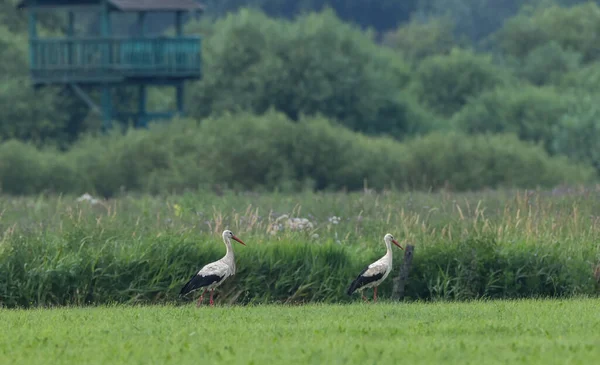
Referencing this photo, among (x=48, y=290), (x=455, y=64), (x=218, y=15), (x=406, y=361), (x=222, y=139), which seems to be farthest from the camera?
(x=218, y=15)

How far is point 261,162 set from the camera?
45.0 m

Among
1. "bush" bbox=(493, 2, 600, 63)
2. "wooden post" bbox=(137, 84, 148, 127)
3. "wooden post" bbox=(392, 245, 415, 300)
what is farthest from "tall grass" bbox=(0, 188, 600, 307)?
"bush" bbox=(493, 2, 600, 63)

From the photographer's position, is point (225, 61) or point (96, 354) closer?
point (96, 354)

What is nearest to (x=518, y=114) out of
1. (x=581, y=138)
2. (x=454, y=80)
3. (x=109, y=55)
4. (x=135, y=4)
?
(x=581, y=138)

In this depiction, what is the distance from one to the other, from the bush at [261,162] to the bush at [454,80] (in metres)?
Result: 19.9

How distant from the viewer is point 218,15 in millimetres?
91812

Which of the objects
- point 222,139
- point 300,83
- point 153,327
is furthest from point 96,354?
point 300,83

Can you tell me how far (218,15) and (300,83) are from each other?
121ft

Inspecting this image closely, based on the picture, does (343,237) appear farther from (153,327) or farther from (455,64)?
(455,64)

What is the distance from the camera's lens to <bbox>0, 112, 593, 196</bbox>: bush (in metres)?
44.9

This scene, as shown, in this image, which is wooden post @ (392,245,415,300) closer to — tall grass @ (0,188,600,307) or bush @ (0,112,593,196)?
tall grass @ (0,188,600,307)

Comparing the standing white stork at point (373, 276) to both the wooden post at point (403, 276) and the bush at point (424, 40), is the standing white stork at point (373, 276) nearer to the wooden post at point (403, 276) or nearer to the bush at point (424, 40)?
the wooden post at point (403, 276)

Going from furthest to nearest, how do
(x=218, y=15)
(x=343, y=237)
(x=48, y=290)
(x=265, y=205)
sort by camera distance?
(x=218, y=15) < (x=265, y=205) < (x=343, y=237) < (x=48, y=290)

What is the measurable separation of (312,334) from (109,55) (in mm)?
34449
